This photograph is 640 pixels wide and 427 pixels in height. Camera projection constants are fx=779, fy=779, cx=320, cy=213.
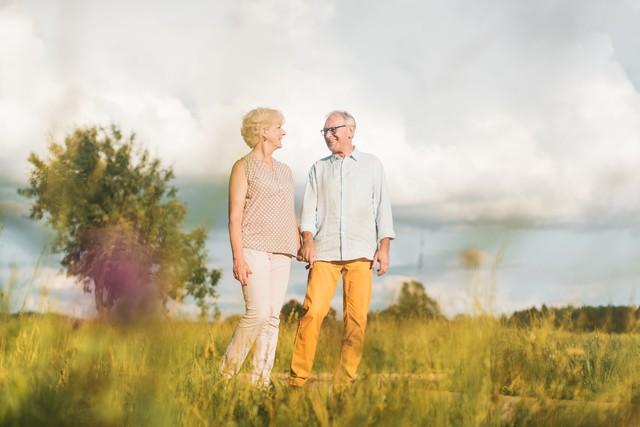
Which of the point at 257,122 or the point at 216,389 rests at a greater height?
the point at 257,122

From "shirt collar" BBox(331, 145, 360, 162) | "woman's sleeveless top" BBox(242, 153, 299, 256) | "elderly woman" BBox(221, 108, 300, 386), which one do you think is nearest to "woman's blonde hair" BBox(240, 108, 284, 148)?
"elderly woman" BBox(221, 108, 300, 386)

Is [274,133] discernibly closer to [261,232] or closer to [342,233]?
[261,232]

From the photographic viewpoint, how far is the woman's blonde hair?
589cm

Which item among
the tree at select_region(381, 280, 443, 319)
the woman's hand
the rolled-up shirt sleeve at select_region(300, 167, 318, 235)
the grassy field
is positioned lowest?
the grassy field

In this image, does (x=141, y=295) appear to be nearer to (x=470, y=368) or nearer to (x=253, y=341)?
(x=470, y=368)

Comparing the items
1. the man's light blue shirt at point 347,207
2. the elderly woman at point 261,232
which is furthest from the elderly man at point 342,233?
the elderly woman at point 261,232

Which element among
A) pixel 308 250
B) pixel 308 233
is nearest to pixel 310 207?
pixel 308 233

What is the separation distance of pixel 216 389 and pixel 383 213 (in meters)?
2.46

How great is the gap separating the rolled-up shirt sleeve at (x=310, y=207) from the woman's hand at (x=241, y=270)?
2.53 feet

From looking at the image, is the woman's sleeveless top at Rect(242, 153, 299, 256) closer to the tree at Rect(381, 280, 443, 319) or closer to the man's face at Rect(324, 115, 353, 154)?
the man's face at Rect(324, 115, 353, 154)

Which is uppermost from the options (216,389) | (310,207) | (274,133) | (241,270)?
(274,133)

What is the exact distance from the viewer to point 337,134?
626cm

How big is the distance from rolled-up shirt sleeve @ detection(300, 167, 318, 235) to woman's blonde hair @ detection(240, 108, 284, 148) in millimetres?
647

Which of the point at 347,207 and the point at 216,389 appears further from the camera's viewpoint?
the point at 347,207
